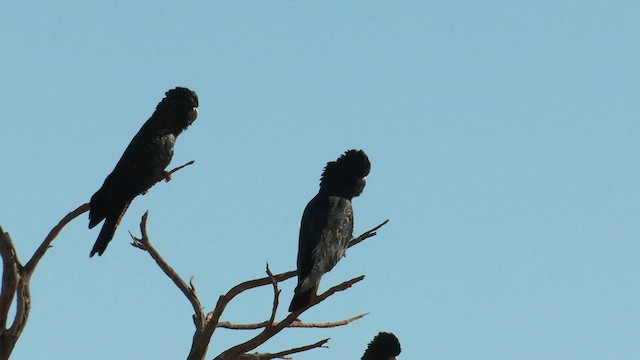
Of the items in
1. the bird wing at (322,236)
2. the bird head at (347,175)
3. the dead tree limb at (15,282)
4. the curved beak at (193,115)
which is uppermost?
the curved beak at (193,115)

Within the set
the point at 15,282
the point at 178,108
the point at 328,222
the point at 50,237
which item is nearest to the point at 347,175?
the point at 328,222

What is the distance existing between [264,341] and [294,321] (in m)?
0.78

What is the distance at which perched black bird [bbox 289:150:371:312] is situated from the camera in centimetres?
1055

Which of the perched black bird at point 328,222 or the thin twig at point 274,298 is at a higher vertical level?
the perched black bird at point 328,222

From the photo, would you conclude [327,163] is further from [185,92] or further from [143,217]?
[143,217]

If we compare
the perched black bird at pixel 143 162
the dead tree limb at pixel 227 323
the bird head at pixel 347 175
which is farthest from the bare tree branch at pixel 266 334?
the bird head at pixel 347 175

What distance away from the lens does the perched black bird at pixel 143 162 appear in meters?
11.7

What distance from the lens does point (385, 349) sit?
13180mm

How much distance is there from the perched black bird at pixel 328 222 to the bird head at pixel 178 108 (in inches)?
77.2

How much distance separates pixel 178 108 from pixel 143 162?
3.67ft

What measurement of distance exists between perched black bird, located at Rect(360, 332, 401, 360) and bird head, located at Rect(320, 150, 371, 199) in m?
1.82

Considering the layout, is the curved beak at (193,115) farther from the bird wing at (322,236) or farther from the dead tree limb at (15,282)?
the dead tree limb at (15,282)

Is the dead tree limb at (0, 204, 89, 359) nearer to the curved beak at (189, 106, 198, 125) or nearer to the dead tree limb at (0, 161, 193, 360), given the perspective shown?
the dead tree limb at (0, 161, 193, 360)

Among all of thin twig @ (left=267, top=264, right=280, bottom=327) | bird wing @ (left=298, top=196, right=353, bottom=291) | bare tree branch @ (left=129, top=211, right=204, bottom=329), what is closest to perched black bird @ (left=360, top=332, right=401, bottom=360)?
bird wing @ (left=298, top=196, right=353, bottom=291)
